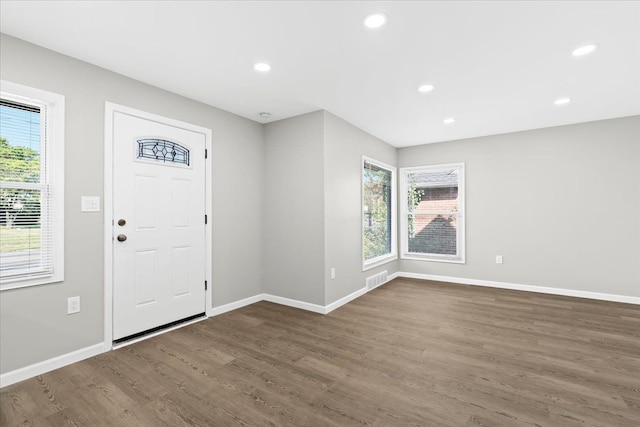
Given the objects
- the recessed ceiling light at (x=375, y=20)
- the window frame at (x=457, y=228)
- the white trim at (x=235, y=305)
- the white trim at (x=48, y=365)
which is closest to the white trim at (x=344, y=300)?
the white trim at (x=235, y=305)

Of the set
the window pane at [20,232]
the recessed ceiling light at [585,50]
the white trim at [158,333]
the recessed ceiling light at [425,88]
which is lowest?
the white trim at [158,333]

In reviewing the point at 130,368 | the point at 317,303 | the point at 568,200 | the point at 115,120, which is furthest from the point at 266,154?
the point at 568,200

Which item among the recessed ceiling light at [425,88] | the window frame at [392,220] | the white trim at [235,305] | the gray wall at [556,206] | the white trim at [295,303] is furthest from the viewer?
the window frame at [392,220]

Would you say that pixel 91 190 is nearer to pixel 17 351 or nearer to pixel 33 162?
pixel 33 162

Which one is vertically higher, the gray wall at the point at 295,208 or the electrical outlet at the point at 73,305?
the gray wall at the point at 295,208

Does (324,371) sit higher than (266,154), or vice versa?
(266,154)

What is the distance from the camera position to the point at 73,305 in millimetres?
2471

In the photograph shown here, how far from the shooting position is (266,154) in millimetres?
4270

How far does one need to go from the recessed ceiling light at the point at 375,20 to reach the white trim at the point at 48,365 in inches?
133

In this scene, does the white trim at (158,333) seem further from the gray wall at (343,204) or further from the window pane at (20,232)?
the gray wall at (343,204)

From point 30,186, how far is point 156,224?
39.2 inches

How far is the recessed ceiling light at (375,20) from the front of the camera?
199 centimetres

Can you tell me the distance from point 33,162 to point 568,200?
20.5ft

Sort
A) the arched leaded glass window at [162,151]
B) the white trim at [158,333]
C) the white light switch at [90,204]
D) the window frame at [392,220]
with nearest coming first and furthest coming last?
1. the white light switch at [90,204]
2. the white trim at [158,333]
3. the arched leaded glass window at [162,151]
4. the window frame at [392,220]
